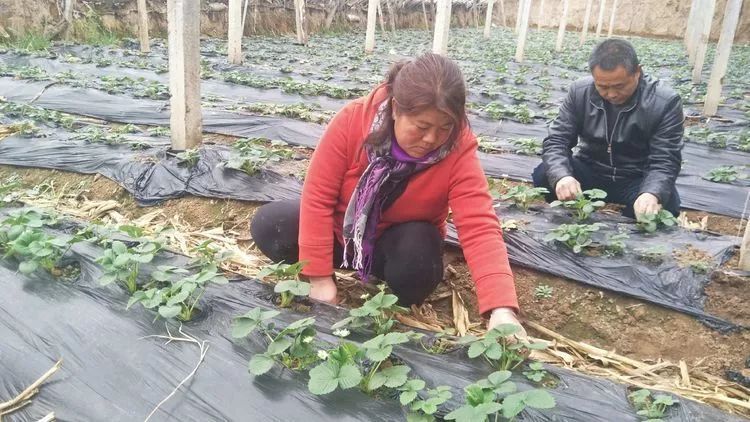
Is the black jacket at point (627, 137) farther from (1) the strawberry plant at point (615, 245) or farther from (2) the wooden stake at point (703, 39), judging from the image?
(2) the wooden stake at point (703, 39)

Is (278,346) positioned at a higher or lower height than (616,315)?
higher

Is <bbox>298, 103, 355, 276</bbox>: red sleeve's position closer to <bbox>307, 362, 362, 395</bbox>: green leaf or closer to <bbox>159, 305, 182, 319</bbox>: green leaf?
<bbox>159, 305, 182, 319</bbox>: green leaf

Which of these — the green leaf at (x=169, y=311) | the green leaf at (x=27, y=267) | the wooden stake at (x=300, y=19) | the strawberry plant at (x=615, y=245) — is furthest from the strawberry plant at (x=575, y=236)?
the wooden stake at (x=300, y=19)

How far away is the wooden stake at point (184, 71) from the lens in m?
3.21

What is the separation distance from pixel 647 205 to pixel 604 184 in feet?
1.78

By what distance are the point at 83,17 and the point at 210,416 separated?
37.1ft

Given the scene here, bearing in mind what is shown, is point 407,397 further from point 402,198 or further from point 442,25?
point 442,25

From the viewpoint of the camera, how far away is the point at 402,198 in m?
1.96

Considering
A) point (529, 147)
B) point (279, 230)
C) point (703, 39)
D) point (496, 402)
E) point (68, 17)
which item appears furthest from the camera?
point (68, 17)

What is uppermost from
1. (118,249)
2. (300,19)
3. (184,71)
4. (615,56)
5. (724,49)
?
(300,19)

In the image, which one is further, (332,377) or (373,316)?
(373,316)

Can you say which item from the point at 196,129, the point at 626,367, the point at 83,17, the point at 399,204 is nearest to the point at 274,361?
the point at 399,204

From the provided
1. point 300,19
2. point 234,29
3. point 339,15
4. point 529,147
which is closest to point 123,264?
point 529,147

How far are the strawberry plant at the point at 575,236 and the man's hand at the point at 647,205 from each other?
25 centimetres
